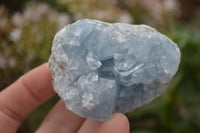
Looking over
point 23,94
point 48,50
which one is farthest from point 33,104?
point 48,50

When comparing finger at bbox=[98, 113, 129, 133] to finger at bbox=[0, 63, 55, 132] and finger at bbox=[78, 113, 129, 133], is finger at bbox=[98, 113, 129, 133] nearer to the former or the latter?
finger at bbox=[78, 113, 129, 133]

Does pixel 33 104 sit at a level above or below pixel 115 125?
below

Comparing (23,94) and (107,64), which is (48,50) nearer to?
(23,94)

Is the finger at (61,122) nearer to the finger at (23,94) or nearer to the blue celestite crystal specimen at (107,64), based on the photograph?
the finger at (23,94)

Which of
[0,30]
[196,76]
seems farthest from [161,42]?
[0,30]

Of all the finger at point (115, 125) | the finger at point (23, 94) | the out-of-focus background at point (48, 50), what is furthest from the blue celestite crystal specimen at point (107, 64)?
the out-of-focus background at point (48, 50)

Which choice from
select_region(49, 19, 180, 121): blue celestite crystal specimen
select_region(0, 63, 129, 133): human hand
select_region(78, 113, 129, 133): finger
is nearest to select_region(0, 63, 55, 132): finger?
select_region(0, 63, 129, 133): human hand
